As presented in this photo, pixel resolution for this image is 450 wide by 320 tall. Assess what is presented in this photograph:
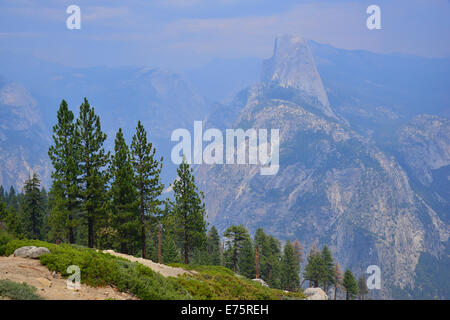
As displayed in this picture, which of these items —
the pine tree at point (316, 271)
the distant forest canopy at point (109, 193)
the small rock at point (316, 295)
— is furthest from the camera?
the pine tree at point (316, 271)

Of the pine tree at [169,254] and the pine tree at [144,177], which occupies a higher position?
the pine tree at [144,177]

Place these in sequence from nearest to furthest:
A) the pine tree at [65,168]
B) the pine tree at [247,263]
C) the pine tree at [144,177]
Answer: the pine tree at [65,168] → the pine tree at [144,177] → the pine tree at [247,263]

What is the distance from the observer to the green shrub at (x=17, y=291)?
43.3ft

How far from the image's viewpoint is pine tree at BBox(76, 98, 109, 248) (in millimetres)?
37594

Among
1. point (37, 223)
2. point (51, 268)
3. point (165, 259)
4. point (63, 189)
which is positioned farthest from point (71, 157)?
point (37, 223)

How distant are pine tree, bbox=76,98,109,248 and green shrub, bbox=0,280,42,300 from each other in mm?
23988

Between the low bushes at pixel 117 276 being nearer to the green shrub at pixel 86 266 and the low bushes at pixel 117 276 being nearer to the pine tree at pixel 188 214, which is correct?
the green shrub at pixel 86 266

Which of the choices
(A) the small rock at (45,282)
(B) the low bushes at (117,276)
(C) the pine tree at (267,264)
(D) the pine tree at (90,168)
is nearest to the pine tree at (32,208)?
(D) the pine tree at (90,168)

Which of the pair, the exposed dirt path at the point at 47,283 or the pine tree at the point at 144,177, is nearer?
the exposed dirt path at the point at 47,283

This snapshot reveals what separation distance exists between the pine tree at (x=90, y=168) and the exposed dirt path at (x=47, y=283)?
795 inches

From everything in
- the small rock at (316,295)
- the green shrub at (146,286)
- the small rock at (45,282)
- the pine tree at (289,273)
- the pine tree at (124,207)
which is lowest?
the pine tree at (289,273)
